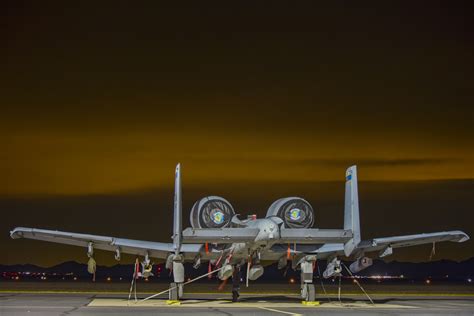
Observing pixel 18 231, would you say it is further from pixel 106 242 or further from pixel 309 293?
pixel 309 293

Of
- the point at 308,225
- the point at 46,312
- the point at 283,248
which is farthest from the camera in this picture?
the point at 283,248

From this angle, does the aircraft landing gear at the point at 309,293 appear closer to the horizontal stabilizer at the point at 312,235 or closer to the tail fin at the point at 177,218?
the horizontal stabilizer at the point at 312,235

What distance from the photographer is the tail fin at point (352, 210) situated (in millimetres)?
33562

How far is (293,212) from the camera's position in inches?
1346

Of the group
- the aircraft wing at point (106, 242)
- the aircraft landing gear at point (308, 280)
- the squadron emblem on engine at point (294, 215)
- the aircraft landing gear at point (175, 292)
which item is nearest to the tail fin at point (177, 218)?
the aircraft landing gear at point (175, 292)

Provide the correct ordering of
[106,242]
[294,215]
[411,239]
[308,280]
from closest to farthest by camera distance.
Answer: [294,215]
[308,280]
[106,242]
[411,239]

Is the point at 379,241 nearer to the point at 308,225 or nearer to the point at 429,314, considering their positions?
the point at 308,225

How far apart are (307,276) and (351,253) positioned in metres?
2.09

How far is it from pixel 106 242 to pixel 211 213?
5.08 metres

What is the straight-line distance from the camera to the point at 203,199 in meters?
34.6

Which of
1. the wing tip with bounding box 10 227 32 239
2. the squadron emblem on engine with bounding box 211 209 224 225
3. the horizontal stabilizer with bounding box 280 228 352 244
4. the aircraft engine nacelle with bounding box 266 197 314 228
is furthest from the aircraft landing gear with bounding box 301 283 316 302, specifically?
the wing tip with bounding box 10 227 32 239

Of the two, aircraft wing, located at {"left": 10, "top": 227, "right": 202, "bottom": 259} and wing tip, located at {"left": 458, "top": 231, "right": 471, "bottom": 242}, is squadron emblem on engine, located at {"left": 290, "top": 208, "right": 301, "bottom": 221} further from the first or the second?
wing tip, located at {"left": 458, "top": 231, "right": 471, "bottom": 242}

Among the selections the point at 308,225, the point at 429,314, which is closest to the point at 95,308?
the point at 308,225

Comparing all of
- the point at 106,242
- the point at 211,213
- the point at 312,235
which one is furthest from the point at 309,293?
the point at 106,242
